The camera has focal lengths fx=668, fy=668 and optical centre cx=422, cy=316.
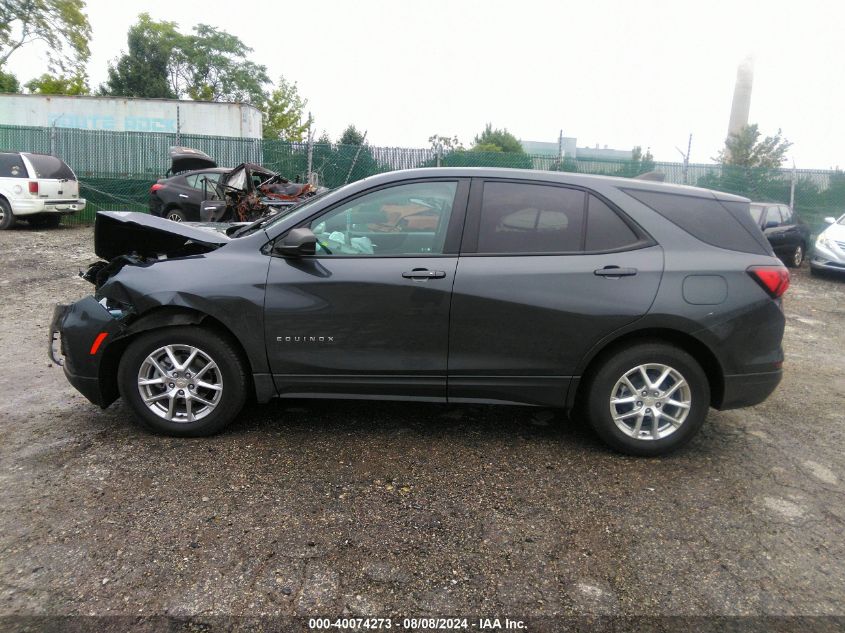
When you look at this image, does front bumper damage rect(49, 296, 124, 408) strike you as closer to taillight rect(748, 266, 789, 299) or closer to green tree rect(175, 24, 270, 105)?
taillight rect(748, 266, 789, 299)

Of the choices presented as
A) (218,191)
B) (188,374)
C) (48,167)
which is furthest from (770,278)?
(48,167)

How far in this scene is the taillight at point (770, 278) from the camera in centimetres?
390

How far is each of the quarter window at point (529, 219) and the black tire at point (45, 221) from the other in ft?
45.1

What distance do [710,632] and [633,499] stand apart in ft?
3.38

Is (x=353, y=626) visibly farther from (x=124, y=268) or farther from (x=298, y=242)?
(x=124, y=268)

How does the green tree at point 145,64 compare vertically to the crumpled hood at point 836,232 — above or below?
above

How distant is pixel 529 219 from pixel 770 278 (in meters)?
1.45

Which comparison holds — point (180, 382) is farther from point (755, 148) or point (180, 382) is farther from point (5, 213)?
point (755, 148)

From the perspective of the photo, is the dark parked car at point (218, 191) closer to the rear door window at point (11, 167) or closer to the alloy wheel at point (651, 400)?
the rear door window at point (11, 167)

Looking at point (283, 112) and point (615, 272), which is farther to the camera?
point (283, 112)

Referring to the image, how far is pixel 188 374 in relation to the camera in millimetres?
4008

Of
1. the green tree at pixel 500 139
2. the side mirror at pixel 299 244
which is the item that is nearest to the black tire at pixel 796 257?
the side mirror at pixel 299 244

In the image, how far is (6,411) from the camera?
4.51 m

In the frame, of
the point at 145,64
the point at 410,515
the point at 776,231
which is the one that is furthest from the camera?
the point at 145,64
